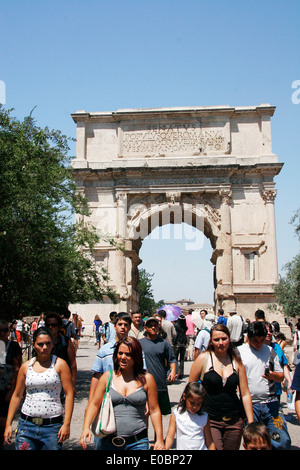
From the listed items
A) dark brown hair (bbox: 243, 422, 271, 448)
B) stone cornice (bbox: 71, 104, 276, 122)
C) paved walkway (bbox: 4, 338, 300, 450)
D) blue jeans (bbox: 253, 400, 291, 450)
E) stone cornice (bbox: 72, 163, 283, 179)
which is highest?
stone cornice (bbox: 71, 104, 276, 122)

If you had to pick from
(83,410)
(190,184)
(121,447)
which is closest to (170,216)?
(190,184)

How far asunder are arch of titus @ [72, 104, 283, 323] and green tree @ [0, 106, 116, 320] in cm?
1068

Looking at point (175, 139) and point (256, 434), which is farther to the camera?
point (175, 139)

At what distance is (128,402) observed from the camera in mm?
4246

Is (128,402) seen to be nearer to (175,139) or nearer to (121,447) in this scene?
(121,447)

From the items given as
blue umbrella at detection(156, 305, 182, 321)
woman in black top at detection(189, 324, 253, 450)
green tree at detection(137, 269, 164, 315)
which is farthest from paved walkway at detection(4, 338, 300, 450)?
green tree at detection(137, 269, 164, 315)

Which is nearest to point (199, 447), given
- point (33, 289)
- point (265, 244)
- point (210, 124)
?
point (33, 289)

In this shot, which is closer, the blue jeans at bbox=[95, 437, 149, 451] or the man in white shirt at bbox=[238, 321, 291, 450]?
the blue jeans at bbox=[95, 437, 149, 451]

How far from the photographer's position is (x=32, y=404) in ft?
15.1

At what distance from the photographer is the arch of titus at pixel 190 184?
24.5m

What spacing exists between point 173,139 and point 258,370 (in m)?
21.0

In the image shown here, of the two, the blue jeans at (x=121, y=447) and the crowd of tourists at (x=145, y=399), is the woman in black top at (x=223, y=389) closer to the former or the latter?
the crowd of tourists at (x=145, y=399)

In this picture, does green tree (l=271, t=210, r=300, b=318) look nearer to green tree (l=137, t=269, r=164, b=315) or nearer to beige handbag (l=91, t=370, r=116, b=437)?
beige handbag (l=91, t=370, r=116, b=437)

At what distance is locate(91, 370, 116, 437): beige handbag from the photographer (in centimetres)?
408
